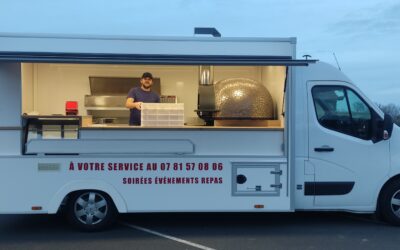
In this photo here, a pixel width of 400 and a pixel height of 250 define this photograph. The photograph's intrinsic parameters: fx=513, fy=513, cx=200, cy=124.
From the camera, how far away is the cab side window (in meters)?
6.86

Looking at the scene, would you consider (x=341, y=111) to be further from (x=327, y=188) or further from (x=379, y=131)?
(x=327, y=188)

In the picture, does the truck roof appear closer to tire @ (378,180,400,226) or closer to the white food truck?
the white food truck

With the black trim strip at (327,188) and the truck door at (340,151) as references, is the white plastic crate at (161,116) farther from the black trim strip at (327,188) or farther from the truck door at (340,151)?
the black trim strip at (327,188)

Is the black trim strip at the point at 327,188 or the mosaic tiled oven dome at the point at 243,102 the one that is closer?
the black trim strip at the point at 327,188

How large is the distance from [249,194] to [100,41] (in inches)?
106

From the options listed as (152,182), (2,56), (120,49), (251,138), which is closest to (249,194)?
(251,138)

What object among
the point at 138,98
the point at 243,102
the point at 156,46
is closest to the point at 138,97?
the point at 138,98

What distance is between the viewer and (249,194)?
21.5ft

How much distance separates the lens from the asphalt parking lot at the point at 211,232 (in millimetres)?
6172

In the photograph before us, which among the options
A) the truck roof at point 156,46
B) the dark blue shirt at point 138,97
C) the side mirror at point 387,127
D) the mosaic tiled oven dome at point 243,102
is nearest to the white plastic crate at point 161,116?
the dark blue shirt at point 138,97

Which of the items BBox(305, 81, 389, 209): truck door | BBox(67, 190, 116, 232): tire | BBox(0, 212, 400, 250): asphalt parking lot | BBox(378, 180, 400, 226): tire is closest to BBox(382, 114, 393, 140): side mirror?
BBox(305, 81, 389, 209): truck door

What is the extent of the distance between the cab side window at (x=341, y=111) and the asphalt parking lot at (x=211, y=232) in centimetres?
134

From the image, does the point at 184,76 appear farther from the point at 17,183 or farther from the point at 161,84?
the point at 17,183

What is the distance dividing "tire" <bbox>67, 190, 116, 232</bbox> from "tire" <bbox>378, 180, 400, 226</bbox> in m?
3.60
